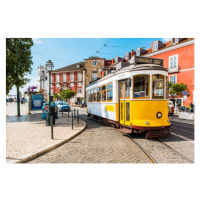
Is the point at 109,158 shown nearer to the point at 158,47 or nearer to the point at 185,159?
the point at 185,159

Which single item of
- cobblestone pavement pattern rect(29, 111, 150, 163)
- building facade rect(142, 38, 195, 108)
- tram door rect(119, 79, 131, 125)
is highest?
building facade rect(142, 38, 195, 108)

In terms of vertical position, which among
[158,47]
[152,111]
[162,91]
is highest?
[158,47]

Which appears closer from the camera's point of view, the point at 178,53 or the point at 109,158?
the point at 109,158

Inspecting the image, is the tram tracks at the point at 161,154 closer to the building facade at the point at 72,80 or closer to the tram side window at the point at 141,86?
the tram side window at the point at 141,86

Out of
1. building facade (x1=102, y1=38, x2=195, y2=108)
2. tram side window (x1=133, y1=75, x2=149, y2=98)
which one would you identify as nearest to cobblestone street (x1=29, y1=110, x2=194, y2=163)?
tram side window (x1=133, y1=75, x2=149, y2=98)

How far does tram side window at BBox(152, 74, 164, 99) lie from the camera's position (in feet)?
16.8

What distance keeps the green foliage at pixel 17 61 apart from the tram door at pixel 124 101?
6.39 m

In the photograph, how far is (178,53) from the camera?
1800 cm

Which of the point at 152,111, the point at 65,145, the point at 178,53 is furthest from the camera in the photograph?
the point at 178,53

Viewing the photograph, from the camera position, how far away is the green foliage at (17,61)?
802 cm

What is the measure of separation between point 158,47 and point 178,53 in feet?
13.2

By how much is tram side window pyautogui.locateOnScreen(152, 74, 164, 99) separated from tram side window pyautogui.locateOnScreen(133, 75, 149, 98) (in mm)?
268

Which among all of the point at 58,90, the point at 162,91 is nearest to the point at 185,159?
the point at 162,91

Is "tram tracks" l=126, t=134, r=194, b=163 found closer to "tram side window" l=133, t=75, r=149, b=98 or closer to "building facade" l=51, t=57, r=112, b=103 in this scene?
"tram side window" l=133, t=75, r=149, b=98
